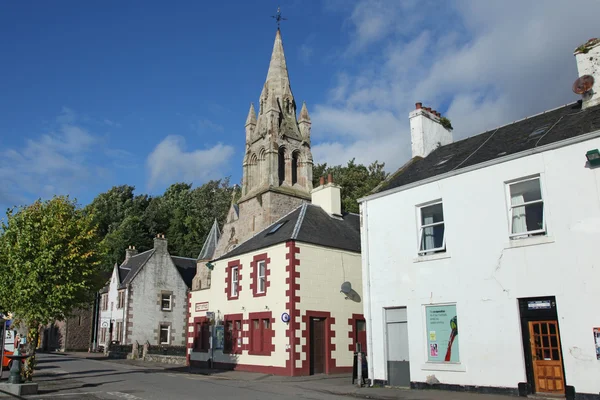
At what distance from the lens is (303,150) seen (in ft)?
137

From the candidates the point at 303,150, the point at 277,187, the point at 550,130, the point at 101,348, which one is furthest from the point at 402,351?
the point at 101,348

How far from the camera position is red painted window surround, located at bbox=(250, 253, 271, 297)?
23233mm

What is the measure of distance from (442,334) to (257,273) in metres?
11.0

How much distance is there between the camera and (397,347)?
16391 mm

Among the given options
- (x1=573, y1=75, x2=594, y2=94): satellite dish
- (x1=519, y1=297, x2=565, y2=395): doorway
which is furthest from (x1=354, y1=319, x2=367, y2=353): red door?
(x1=573, y1=75, x2=594, y2=94): satellite dish

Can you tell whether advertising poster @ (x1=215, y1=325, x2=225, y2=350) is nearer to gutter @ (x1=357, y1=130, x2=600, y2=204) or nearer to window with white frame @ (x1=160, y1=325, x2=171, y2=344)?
gutter @ (x1=357, y1=130, x2=600, y2=204)

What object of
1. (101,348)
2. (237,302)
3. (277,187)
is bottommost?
(101,348)

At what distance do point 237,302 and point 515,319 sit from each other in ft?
48.1

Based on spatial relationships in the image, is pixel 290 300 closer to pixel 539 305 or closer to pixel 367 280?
pixel 367 280

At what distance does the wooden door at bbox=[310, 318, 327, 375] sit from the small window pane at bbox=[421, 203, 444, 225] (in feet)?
26.5

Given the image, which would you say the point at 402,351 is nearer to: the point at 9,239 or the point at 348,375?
the point at 348,375

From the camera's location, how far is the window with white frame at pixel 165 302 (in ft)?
140

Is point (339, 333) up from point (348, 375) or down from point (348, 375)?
up

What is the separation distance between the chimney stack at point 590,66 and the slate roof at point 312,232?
40.3 ft
